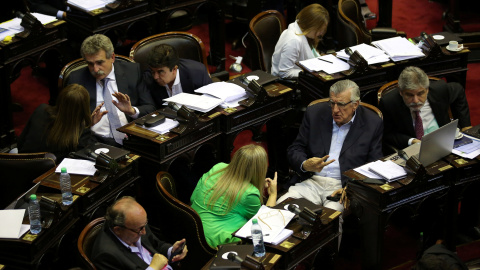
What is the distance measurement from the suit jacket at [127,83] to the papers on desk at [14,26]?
0.88 metres

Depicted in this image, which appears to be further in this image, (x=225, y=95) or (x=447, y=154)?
(x=225, y=95)

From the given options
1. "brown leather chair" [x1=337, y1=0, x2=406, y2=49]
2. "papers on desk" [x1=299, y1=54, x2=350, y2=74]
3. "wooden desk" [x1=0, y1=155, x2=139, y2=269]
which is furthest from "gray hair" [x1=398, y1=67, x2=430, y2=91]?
"wooden desk" [x1=0, y1=155, x2=139, y2=269]

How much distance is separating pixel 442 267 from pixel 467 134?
1945 mm

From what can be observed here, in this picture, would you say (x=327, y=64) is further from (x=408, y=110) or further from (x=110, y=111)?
(x=110, y=111)

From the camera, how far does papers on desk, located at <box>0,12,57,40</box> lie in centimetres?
602

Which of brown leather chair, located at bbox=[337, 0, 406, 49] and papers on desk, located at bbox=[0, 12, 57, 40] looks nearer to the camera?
papers on desk, located at bbox=[0, 12, 57, 40]

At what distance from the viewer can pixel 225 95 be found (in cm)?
538

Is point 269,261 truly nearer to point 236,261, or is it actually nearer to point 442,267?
point 236,261

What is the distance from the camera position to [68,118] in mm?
4898

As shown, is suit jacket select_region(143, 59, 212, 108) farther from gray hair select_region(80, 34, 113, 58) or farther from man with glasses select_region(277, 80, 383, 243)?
man with glasses select_region(277, 80, 383, 243)

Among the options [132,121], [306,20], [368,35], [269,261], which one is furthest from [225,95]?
[368,35]

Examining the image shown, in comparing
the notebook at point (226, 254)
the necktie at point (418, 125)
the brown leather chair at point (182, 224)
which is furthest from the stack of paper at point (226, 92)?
the notebook at point (226, 254)

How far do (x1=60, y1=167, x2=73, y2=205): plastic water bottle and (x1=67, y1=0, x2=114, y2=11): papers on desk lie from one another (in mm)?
2163

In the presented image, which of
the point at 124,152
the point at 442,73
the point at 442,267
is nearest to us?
the point at 442,267
